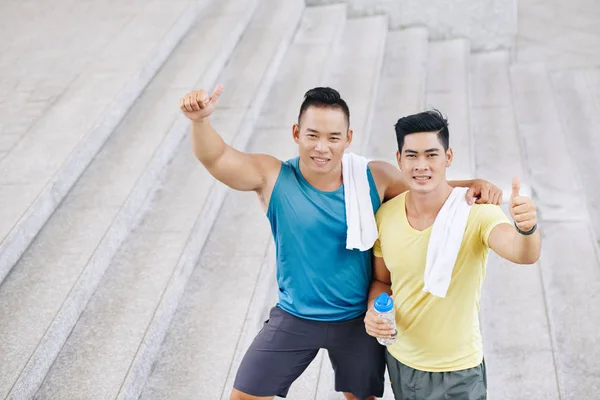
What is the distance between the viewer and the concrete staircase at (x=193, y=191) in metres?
3.36

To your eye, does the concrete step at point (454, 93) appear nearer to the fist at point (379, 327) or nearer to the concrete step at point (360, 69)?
the concrete step at point (360, 69)

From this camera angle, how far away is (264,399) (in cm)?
268

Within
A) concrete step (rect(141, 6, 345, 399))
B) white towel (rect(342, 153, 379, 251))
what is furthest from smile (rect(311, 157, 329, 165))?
concrete step (rect(141, 6, 345, 399))

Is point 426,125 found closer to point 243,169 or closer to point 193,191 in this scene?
point 243,169

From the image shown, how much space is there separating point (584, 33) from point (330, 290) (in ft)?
21.7

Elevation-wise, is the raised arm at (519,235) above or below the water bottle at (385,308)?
above

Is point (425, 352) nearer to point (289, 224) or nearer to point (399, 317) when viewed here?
point (399, 317)

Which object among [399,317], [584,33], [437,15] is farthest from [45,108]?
[584,33]

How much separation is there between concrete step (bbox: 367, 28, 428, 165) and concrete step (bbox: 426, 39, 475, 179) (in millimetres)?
139

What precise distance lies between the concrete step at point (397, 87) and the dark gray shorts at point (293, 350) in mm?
2445

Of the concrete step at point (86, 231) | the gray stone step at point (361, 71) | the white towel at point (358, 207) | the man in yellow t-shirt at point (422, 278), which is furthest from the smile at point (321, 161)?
the gray stone step at point (361, 71)

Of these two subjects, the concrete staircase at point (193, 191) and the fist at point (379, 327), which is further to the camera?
the concrete staircase at point (193, 191)

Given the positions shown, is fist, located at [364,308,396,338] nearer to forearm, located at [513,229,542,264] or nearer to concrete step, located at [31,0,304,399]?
forearm, located at [513,229,542,264]

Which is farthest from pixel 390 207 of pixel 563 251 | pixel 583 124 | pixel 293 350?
pixel 583 124
